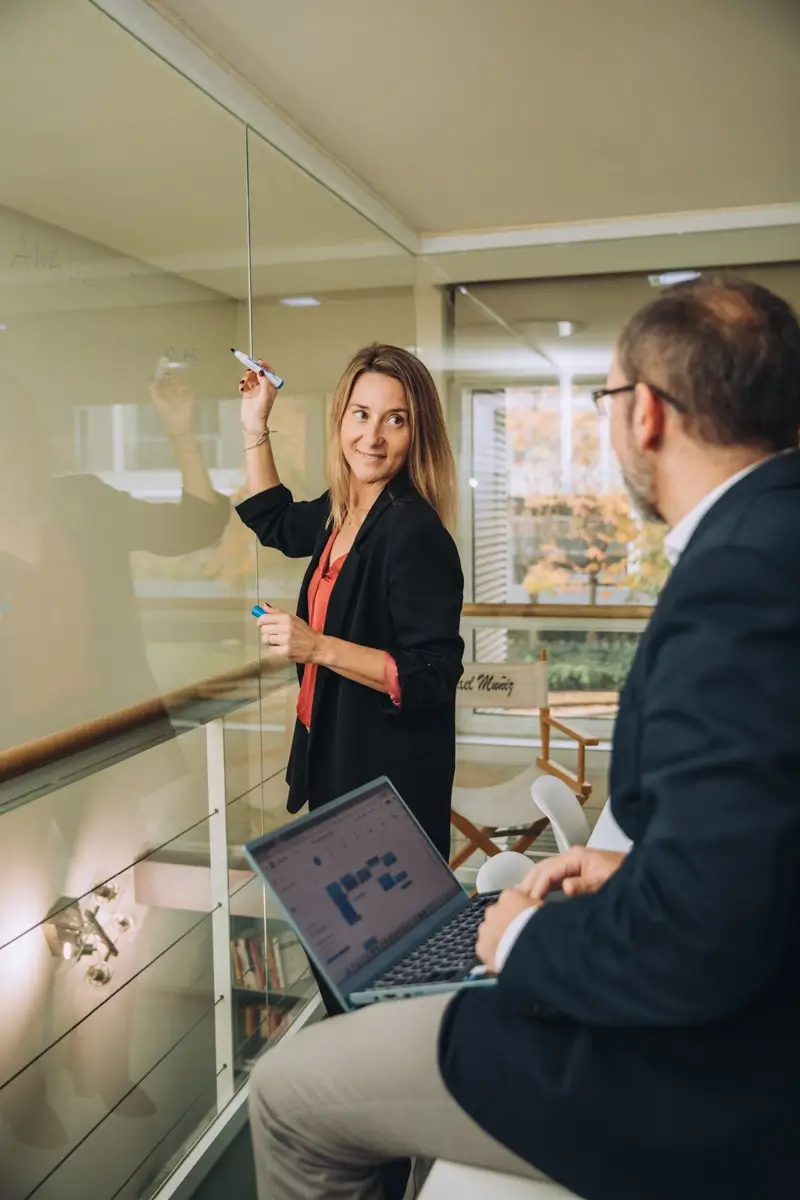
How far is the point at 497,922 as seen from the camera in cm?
111

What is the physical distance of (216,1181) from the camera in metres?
2.14

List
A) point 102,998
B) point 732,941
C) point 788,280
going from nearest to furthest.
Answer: point 732,941, point 102,998, point 788,280

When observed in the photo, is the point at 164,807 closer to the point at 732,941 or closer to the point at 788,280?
the point at 732,941

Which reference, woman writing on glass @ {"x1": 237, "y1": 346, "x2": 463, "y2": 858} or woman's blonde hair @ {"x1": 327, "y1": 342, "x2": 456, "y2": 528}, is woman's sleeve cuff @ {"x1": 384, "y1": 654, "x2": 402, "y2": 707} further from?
woman's blonde hair @ {"x1": 327, "y1": 342, "x2": 456, "y2": 528}

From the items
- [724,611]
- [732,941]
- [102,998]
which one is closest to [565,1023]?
[732,941]

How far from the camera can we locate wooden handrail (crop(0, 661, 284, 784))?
155 cm

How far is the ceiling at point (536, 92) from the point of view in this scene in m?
2.06

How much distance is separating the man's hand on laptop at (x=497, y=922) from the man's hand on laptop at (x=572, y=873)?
9 centimetres

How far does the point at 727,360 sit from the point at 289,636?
107 centimetres

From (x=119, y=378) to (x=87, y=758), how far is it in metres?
0.70

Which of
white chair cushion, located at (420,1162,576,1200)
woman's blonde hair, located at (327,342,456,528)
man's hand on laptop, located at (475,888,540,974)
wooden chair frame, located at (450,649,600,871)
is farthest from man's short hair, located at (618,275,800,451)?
wooden chair frame, located at (450,649,600,871)

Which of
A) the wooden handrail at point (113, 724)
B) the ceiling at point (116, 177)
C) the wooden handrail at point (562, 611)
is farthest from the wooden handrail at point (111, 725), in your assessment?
the wooden handrail at point (562, 611)

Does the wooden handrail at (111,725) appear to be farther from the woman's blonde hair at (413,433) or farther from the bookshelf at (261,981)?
the bookshelf at (261,981)

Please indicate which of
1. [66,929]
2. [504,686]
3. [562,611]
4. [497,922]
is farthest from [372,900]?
[562,611]
